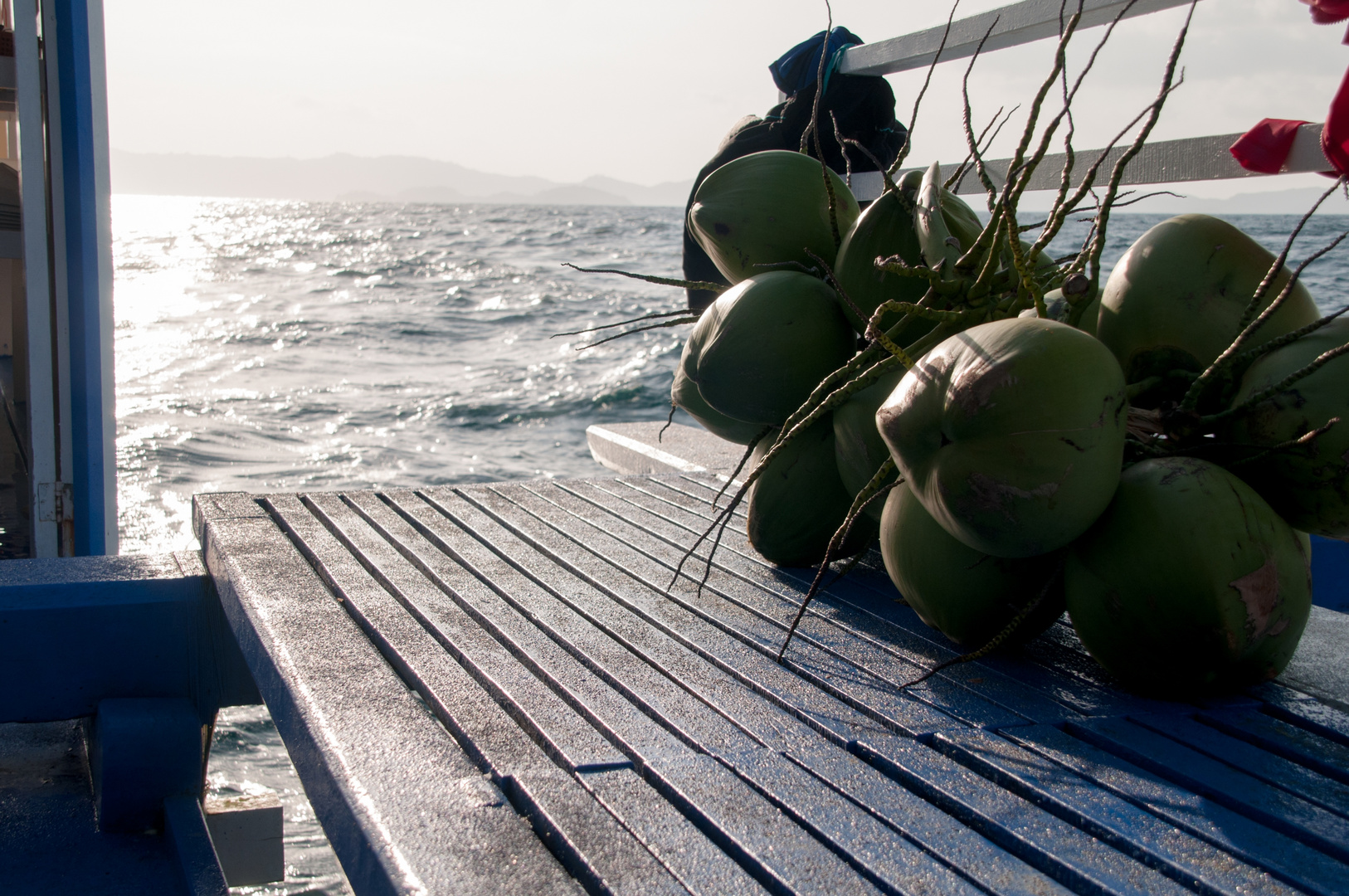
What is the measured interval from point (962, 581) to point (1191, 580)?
23 centimetres

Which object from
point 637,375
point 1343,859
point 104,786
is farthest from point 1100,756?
point 637,375

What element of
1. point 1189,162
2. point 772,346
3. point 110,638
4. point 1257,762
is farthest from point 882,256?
point 110,638

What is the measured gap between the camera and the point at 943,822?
0.84 metres

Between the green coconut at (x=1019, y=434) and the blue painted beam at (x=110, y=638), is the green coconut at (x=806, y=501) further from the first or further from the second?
the blue painted beam at (x=110, y=638)

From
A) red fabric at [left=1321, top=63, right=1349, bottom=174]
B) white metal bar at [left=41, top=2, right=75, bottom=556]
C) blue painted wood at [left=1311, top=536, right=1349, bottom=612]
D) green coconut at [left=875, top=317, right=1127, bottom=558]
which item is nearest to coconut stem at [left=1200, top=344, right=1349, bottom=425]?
green coconut at [left=875, top=317, right=1127, bottom=558]

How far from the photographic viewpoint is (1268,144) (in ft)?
5.59

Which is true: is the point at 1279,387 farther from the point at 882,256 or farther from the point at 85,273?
the point at 85,273

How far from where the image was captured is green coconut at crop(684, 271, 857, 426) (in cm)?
135

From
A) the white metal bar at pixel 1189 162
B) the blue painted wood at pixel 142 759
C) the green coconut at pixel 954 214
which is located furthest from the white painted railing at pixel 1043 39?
the blue painted wood at pixel 142 759

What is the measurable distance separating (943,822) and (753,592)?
2.01ft

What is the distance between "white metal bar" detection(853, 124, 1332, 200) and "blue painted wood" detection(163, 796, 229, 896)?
162 centimetres

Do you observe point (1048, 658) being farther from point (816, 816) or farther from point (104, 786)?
point (104, 786)

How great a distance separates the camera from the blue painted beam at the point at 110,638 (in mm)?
1498

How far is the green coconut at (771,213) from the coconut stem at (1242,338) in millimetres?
541
